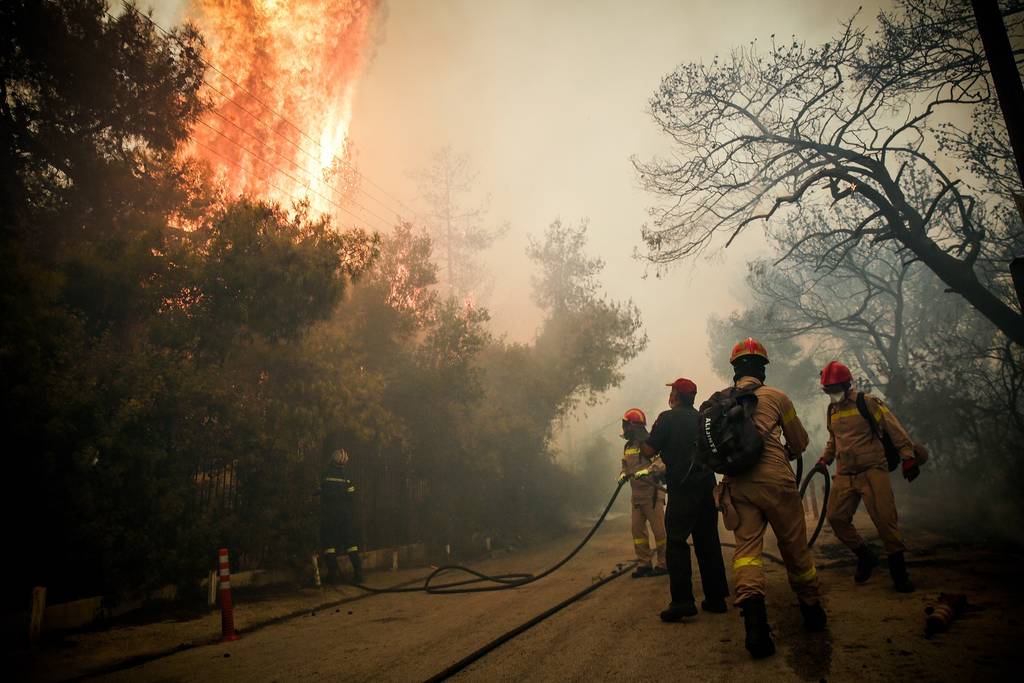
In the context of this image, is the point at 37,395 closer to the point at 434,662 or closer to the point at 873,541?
the point at 434,662

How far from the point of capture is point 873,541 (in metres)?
8.76

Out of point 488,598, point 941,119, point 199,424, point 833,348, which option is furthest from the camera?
point 833,348

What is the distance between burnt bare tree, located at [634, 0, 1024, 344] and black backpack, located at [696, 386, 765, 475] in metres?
6.30

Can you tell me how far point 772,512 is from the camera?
14.0 feet

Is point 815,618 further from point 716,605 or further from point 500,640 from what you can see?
point 500,640

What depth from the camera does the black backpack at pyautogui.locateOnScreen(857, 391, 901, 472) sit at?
587 centimetres

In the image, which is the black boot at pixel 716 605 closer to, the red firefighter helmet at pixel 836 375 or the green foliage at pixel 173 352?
the red firefighter helmet at pixel 836 375

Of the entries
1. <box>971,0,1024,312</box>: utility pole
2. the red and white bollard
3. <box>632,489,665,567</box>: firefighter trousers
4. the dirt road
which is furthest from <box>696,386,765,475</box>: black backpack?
the red and white bollard

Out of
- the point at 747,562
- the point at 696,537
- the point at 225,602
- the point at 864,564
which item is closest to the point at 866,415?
the point at 864,564

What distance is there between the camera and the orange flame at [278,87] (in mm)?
20562

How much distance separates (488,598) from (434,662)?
11.2ft

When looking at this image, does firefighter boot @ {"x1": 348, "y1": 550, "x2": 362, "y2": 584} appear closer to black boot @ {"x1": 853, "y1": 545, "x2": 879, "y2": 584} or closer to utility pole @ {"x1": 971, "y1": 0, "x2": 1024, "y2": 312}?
black boot @ {"x1": 853, "y1": 545, "x2": 879, "y2": 584}

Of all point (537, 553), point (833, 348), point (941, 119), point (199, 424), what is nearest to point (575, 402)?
point (537, 553)

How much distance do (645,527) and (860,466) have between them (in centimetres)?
301
